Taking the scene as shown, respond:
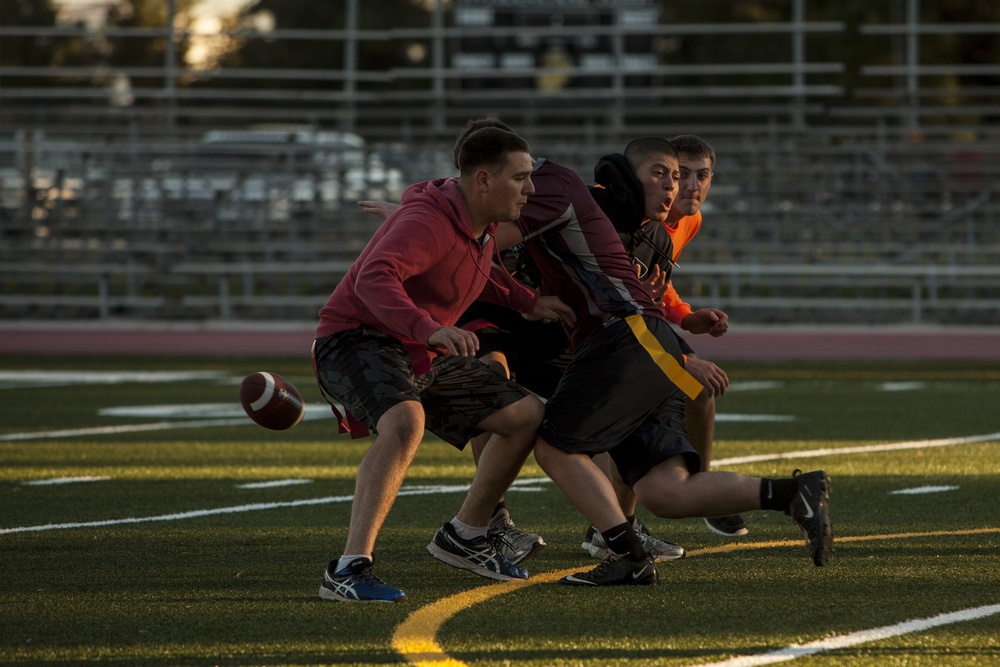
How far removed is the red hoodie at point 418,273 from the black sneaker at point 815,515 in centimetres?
131

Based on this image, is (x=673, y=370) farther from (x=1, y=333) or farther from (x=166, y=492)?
(x=1, y=333)

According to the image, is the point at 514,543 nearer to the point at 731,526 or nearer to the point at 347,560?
the point at 347,560

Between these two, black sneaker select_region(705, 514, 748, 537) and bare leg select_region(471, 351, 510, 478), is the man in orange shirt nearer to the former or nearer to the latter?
black sneaker select_region(705, 514, 748, 537)

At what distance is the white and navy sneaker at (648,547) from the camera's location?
5852mm

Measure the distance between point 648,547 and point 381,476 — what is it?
1386mm

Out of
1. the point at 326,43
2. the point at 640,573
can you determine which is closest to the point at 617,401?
the point at 640,573

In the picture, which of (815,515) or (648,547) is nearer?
(815,515)

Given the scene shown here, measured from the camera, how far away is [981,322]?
773 inches

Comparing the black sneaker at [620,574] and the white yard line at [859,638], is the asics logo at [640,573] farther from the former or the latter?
the white yard line at [859,638]

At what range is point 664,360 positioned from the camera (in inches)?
212

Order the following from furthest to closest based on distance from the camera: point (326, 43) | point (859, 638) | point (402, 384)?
point (326, 43), point (402, 384), point (859, 638)

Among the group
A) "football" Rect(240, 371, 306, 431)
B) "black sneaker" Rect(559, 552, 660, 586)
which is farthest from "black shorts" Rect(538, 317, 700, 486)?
"football" Rect(240, 371, 306, 431)

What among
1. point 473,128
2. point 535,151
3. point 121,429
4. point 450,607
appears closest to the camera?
point 450,607

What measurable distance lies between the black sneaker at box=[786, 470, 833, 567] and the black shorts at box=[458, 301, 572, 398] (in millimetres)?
1320
